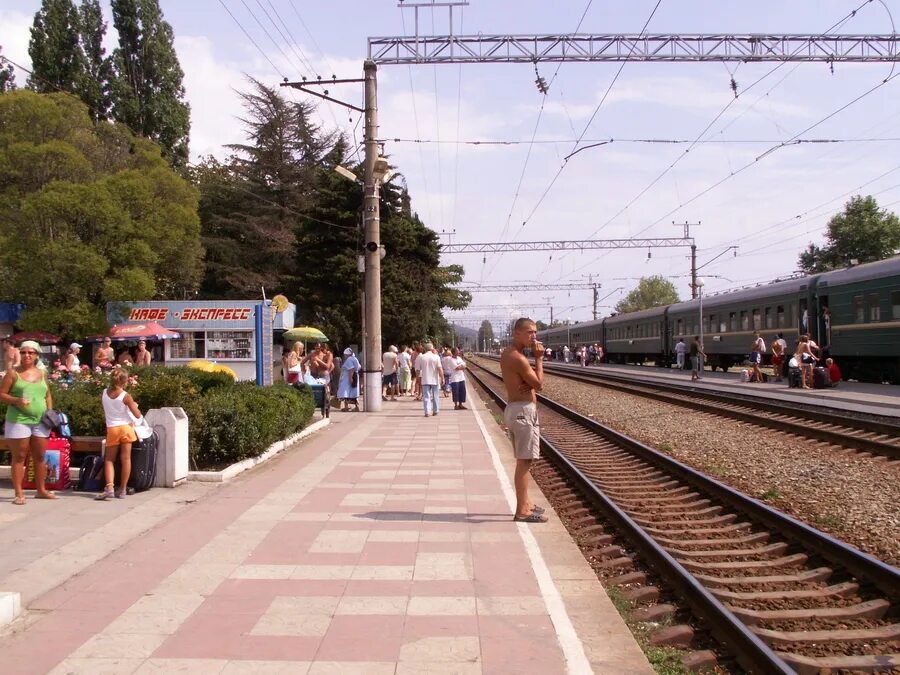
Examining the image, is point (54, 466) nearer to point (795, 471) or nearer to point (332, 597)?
point (332, 597)

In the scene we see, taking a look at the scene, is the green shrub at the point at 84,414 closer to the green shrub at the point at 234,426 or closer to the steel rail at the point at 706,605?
the green shrub at the point at 234,426

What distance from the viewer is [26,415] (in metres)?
8.02

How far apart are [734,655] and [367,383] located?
16541mm

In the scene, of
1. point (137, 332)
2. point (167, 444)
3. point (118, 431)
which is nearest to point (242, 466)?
point (167, 444)

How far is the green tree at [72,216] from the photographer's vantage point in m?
29.1

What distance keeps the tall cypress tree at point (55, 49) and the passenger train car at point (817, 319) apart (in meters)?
36.3

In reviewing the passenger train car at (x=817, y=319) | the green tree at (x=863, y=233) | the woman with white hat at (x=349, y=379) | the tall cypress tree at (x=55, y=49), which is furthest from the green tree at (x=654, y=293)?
the woman with white hat at (x=349, y=379)

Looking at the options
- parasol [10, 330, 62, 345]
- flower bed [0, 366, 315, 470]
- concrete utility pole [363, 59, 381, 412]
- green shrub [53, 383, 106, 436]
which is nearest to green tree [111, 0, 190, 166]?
parasol [10, 330, 62, 345]

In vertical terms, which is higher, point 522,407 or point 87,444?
point 522,407

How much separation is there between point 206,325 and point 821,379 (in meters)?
22.6

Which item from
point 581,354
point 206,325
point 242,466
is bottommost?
point 242,466

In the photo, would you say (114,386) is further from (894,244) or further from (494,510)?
(894,244)

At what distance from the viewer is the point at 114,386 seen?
329 inches

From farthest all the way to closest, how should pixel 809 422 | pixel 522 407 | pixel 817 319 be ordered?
1. pixel 817 319
2. pixel 809 422
3. pixel 522 407
